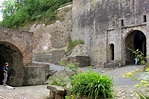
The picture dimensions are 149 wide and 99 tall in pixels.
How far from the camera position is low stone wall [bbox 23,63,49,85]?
52.7ft

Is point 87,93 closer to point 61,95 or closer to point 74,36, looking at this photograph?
point 61,95

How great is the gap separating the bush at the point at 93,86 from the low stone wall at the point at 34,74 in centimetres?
893

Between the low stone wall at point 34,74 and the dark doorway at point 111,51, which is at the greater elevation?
the dark doorway at point 111,51

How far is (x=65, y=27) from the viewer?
1134 inches

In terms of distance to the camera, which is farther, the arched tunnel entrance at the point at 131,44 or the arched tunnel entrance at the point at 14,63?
the arched tunnel entrance at the point at 131,44

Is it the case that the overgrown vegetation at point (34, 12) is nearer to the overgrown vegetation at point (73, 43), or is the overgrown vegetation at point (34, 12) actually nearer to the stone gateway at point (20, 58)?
the overgrown vegetation at point (73, 43)

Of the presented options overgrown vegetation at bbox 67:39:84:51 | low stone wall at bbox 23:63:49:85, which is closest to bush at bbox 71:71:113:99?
low stone wall at bbox 23:63:49:85

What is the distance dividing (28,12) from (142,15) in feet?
72.1

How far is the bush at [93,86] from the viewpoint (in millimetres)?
7121

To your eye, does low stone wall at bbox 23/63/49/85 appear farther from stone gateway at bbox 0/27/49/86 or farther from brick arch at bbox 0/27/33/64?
brick arch at bbox 0/27/33/64

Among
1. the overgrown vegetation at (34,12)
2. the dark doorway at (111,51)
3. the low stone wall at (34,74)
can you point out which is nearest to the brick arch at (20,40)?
the low stone wall at (34,74)

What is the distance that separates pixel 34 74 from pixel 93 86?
9730 millimetres

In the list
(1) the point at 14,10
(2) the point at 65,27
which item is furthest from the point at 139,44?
(1) the point at 14,10

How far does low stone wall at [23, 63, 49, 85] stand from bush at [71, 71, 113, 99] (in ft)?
29.3
